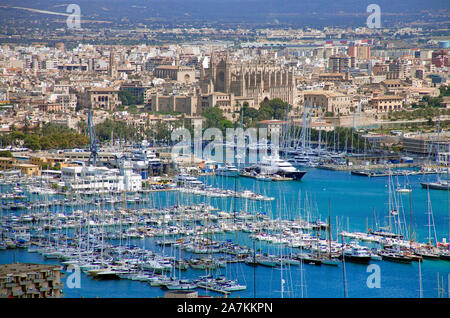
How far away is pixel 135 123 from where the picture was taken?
20234 millimetres

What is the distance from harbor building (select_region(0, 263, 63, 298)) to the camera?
5.88 metres

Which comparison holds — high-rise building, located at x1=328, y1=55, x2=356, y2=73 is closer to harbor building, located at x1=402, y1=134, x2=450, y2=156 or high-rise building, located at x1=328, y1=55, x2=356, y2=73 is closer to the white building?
harbor building, located at x1=402, y1=134, x2=450, y2=156

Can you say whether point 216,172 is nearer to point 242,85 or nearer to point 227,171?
point 227,171

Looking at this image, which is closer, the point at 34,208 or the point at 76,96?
the point at 34,208

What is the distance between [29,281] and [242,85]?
1842cm

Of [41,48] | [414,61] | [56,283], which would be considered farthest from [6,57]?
[56,283]

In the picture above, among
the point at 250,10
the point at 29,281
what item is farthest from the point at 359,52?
the point at 29,281

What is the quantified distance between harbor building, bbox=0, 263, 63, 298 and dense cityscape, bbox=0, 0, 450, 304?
0.5 inches

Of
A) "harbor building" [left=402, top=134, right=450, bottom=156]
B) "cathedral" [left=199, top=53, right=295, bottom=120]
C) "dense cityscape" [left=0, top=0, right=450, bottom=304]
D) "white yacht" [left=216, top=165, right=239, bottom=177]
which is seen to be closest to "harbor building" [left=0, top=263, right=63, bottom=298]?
"dense cityscape" [left=0, top=0, right=450, bottom=304]

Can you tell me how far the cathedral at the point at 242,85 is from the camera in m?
23.2

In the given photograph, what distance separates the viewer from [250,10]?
61562 mm

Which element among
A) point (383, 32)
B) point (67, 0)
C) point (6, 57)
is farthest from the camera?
point (383, 32)

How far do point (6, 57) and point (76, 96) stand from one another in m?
9.19

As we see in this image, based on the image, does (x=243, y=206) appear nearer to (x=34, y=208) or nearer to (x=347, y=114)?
(x=34, y=208)
